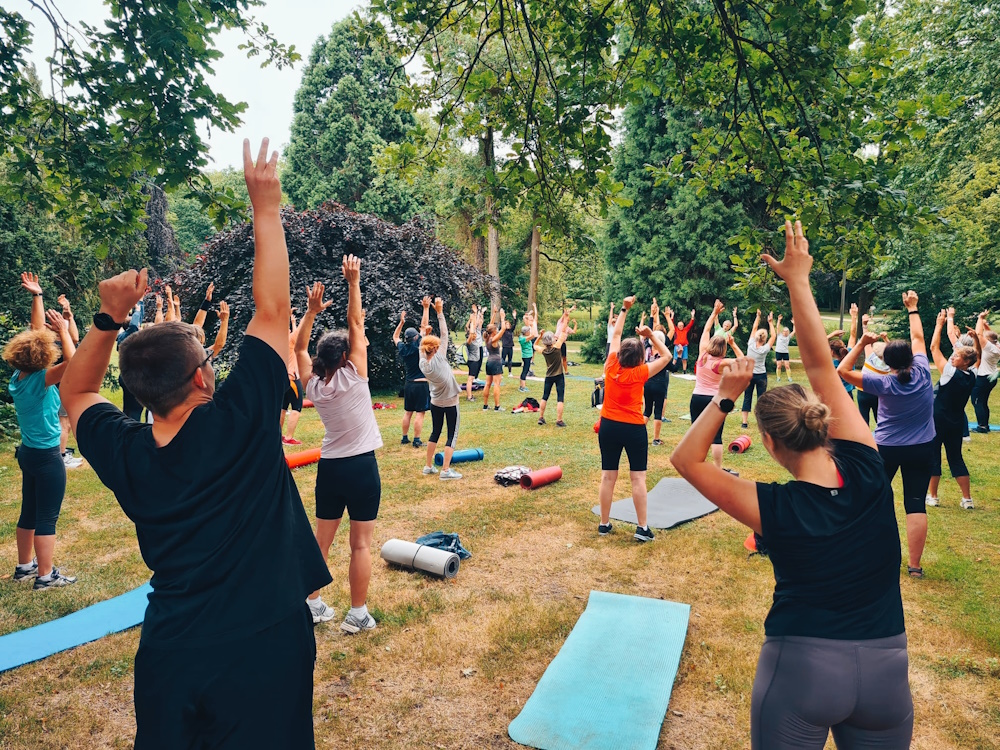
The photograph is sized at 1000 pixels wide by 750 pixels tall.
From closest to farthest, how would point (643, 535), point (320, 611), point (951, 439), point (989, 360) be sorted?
point (320, 611)
point (643, 535)
point (951, 439)
point (989, 360)

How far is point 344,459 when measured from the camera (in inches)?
181

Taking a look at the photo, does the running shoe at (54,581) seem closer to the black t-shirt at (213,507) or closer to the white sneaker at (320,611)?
the white sneaker at (320,611)

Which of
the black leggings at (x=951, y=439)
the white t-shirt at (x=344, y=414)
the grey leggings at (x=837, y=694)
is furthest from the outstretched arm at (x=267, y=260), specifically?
the black leggings at (x=951, y=439)

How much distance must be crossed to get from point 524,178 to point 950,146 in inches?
593

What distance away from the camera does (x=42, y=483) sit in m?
5.20

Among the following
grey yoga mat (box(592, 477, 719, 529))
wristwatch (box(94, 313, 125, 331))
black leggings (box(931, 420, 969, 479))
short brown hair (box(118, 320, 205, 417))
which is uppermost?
wristwatch (box(94, 313, 125, 331))

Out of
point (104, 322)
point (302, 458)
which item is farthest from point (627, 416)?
point (302, 458)

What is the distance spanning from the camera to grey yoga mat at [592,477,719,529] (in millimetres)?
7340

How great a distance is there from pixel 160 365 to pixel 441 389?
6858 mm

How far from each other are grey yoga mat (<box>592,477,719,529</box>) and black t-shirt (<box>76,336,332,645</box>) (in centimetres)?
583

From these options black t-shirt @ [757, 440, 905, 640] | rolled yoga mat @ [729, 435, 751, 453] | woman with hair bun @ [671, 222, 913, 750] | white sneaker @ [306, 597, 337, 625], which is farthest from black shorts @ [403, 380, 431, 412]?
black t-shirt @ [757, 440, 905, 640]

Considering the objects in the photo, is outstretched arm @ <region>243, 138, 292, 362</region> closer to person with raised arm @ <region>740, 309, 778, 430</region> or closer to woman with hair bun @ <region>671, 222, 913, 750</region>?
woman with hair bun @ <region>671, 222, 913, 750</region>

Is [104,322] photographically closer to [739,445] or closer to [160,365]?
[160,365]

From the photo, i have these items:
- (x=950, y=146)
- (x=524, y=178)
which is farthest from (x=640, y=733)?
(x=950, y=146)
